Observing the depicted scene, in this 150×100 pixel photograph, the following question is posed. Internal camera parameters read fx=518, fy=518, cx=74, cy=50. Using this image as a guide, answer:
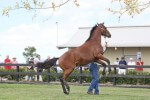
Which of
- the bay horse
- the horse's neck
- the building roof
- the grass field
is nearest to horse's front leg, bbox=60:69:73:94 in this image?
the bay horse

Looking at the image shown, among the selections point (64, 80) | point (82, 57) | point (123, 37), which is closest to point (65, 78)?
point (64, 80)

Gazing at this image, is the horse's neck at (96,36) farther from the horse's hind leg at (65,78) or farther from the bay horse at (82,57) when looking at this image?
the horse's hind leg at (65,78)

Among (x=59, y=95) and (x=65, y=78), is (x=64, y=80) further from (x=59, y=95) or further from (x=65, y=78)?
(x=59, y=95)

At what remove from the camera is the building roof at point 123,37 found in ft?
124

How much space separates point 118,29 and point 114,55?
3.42 metres

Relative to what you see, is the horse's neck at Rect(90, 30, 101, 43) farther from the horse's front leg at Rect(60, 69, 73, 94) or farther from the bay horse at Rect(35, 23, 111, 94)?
the horse's front leg at Rect(60, 69, 73, 94)

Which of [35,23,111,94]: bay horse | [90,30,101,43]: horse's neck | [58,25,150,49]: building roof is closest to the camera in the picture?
[35,23,111,94]: bay horse

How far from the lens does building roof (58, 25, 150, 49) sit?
37.8 m

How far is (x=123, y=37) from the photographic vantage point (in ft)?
130

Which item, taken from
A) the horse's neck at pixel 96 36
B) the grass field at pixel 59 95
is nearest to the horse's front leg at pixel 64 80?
the grass field at pixel 59 95

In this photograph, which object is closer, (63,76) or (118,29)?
(63,76)

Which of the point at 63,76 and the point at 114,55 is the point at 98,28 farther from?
the point at 114,55

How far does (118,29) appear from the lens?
4128 cm

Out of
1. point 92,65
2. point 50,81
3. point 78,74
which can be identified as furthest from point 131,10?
point 50,81
